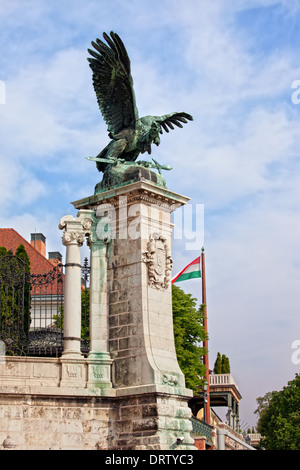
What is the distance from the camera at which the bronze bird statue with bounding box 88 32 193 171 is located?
1625 cm

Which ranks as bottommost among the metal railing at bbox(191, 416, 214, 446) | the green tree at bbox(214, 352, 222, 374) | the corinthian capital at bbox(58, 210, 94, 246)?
the metal railing at bbox(191, 416, 214, 446)

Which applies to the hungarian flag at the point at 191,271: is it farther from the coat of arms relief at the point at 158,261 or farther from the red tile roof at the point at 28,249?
the coat of arms relief at the point at 158,261

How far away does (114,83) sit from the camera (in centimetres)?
1645

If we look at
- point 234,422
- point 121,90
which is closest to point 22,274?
point 121,90

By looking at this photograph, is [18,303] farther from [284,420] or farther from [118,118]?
[284,420]

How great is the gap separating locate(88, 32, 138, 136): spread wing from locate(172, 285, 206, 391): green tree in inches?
620

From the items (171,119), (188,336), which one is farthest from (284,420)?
(171,119)

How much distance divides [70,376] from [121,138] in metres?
5.37

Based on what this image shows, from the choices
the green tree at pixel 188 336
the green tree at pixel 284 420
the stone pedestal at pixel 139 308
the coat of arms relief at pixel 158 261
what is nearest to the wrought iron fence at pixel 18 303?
the stone pedestal at pixel 139 308

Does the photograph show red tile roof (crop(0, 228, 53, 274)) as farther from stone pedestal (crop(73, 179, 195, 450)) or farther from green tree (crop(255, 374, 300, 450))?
stone pedestal (crop(73, 179, 195, 450))

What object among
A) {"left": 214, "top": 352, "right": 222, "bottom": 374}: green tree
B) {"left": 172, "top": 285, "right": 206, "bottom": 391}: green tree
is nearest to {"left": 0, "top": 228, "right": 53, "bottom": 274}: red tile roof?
{"left": 172, "top": 285, "right": 206, "bottom": 391}: green tree

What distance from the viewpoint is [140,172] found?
15.6 meters

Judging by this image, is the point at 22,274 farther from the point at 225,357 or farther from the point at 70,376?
the point at 225,357
